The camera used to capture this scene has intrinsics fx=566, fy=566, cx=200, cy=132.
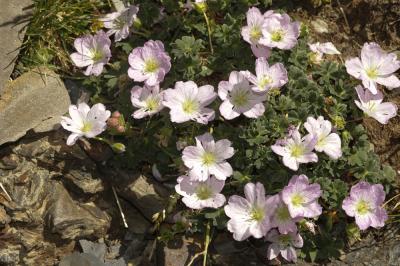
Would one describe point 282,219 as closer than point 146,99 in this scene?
Yes

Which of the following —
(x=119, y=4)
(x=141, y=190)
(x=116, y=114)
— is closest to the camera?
(x=116, y=114)

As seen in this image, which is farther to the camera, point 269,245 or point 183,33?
point 183,33

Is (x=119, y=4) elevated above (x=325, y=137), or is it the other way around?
(x=119, y=4)

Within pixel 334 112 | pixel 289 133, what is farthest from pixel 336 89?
pixel 289 133

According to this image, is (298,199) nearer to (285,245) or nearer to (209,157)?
(285,245)

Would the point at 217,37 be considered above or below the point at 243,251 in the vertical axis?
above

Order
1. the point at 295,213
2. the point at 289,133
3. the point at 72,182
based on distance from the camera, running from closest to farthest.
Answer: the point at 295,213
the point at 289,133
the point at 72,182

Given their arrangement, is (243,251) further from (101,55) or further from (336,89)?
(101,55)

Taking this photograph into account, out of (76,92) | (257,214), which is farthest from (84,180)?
(257,214)
